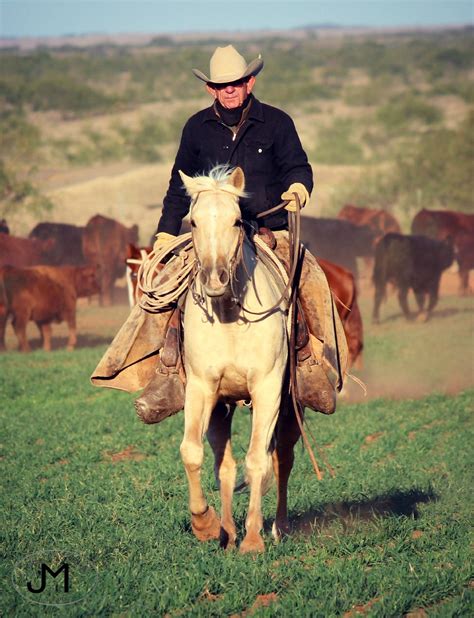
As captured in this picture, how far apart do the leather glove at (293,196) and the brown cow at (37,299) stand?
1558 cm

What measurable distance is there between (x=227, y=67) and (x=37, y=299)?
52.1ft

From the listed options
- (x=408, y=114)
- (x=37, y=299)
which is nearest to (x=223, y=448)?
(x=37, y=299)

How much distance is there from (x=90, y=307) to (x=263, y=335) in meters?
23.1

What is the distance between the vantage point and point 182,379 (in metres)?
7.53

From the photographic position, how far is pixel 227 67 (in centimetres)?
751

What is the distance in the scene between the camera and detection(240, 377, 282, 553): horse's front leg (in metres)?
6.94

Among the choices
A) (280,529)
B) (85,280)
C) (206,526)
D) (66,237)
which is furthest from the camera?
(66,237)

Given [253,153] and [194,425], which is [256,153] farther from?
[194,425]

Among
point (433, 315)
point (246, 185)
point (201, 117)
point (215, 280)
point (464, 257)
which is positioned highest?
point (201, 117)

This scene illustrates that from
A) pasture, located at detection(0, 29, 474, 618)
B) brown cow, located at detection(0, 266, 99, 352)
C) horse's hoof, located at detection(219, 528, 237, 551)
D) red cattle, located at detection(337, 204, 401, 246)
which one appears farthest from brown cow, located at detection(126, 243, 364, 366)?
red cattle, located at detection(337, 204, 401, 246)

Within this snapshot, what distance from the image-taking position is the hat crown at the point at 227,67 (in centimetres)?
750

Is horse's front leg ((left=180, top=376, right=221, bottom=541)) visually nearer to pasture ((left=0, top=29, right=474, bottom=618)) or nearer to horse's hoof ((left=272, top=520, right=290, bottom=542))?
pasture ((left=0, top=29, right=474, bottom=618))

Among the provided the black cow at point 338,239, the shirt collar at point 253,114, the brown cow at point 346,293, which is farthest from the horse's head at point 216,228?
the black cow at point 338,239

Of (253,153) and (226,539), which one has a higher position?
(253,153)
